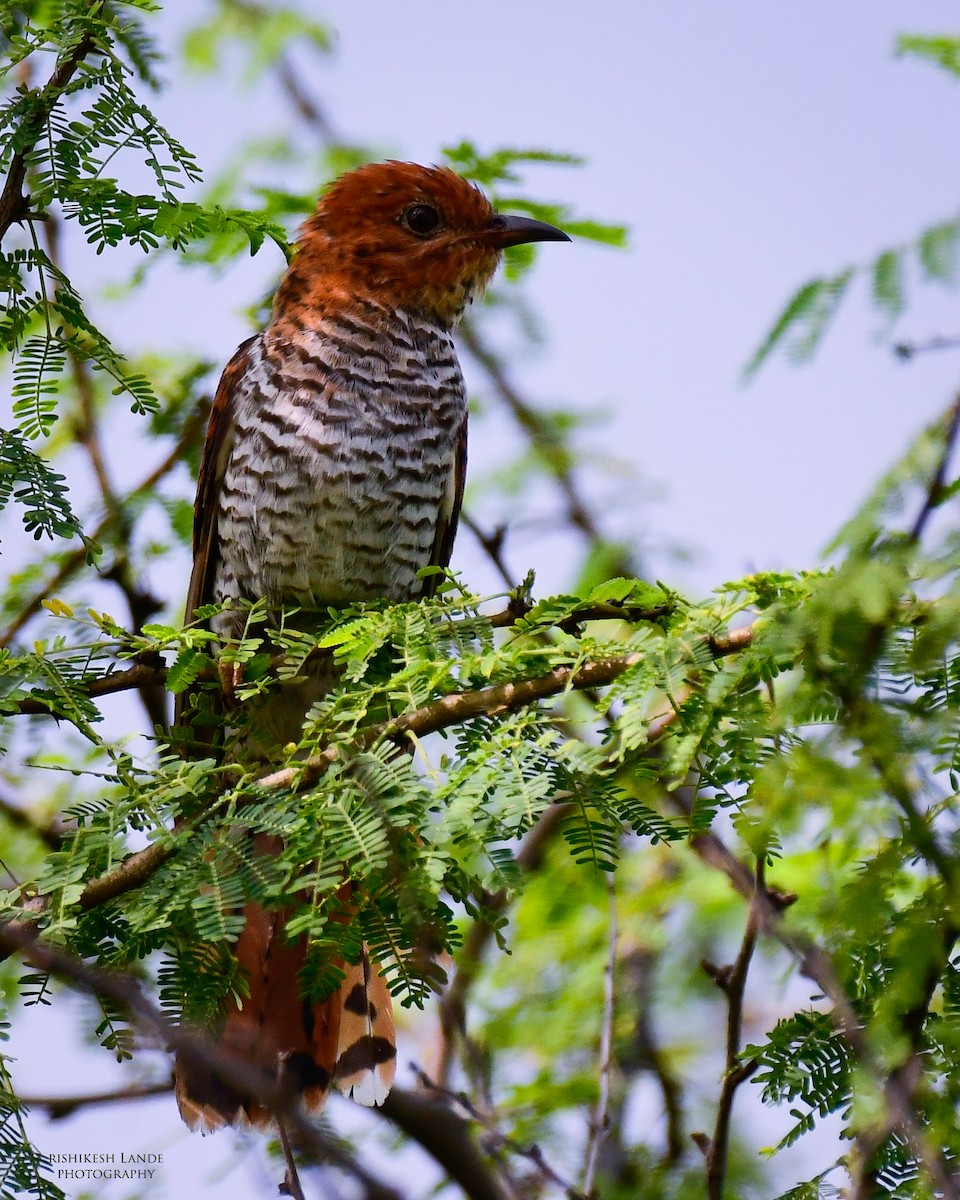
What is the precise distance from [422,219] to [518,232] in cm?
33

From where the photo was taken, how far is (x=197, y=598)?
175 inches

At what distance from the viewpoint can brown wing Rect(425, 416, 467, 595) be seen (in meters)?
Result: 4.49

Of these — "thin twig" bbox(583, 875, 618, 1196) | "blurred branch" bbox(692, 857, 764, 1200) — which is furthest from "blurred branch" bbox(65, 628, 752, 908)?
"thin twig" bbox(583, 875, 618, 1196)

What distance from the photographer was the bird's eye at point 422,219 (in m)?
4.84

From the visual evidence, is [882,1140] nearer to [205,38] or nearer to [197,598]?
[197,598]

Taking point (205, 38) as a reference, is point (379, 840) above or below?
below

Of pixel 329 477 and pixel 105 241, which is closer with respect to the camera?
pixel 105 241

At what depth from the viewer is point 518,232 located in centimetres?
488

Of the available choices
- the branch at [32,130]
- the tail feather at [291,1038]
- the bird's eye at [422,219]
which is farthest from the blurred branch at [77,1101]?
the bird's eye at [422,219]

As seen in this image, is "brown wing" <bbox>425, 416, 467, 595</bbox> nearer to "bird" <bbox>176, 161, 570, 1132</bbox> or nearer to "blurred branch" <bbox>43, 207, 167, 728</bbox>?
"bird" <bbox>176, 161, 570, 1132</bbox>

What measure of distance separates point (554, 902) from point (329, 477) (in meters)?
1.65

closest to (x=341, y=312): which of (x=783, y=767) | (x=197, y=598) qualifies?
(x=197, y=598)

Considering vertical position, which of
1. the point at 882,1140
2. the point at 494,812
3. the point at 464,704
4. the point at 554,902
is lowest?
the point at 882,1140

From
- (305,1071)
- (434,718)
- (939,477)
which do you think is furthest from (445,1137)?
(939,477)
